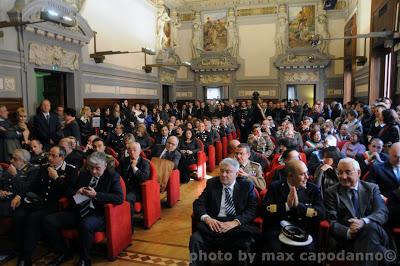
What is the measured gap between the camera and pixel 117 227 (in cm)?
367

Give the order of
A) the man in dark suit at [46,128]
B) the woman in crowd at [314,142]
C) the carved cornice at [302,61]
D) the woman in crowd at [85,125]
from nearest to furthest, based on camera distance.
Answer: the woman in crowd at [314,142], the man in dark suit at [46,128], the woman in crowd at [85,125], the carved cornice at [302,61]

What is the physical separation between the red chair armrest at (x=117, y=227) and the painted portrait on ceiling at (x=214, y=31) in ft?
44.9

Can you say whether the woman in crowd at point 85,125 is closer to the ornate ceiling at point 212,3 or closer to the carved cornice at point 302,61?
the ornate ceiling at point 212,3

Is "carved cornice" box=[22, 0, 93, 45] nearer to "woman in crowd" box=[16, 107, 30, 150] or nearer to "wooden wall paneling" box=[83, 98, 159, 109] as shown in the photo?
"wooden wall paneling" box=[83, 98, 159, 109]

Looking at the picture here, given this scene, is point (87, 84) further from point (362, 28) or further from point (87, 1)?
point (362, 28)

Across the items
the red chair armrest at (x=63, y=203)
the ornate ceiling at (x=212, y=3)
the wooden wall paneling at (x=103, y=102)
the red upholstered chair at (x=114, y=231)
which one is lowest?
the red upholstered chair at (x=114, y=231)

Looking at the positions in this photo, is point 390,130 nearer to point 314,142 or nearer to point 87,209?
point 314,142

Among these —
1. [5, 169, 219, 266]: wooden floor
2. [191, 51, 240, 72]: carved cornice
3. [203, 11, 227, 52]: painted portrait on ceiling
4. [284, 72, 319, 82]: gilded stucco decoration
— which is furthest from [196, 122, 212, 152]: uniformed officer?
[203, 11, 227, 52]: painted portrait on ceiling

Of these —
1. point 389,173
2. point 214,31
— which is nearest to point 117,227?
point 389,173

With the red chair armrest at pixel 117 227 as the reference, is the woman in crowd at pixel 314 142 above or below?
above

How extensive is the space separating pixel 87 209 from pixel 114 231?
1.29ft

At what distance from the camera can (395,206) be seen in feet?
10.0

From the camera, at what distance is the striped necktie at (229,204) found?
3.21 metres

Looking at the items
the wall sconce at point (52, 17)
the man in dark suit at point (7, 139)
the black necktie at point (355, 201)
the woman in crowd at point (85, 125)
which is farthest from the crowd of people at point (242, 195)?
the wall sconce at point (52, 17)
